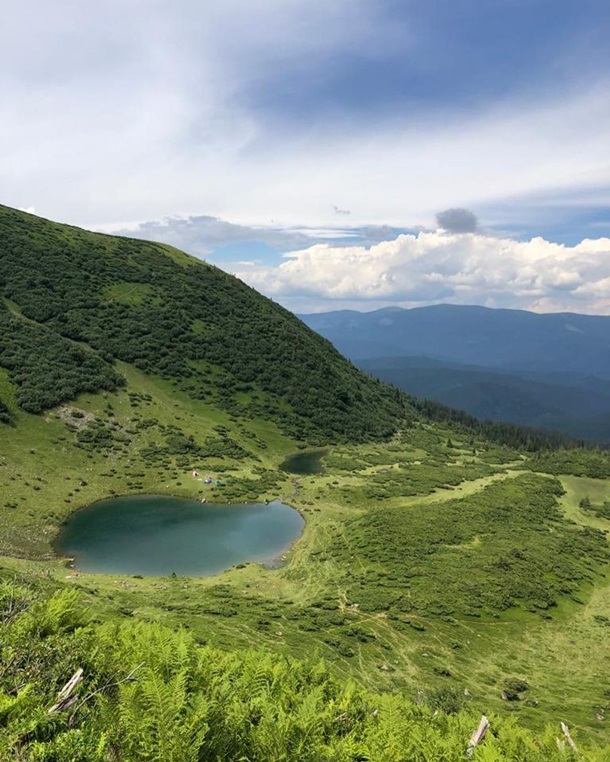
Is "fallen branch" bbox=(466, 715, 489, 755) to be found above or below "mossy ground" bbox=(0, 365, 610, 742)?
above

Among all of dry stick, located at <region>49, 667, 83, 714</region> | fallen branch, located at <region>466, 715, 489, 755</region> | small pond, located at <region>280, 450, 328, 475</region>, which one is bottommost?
small pond, located at <region>280, 450, 328, 475</region>

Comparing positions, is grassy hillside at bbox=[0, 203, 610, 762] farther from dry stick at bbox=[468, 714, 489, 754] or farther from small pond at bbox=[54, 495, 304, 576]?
small pond at bbox=[54, 495, 304, 576]

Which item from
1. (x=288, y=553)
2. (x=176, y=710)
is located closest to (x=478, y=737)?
(x=176, y=710)

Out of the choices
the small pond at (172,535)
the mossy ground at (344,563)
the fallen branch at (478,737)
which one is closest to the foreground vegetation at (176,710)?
the fallen branch at (478,737)

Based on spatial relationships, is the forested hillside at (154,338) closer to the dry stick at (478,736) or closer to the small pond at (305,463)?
the small pond at (305,463)

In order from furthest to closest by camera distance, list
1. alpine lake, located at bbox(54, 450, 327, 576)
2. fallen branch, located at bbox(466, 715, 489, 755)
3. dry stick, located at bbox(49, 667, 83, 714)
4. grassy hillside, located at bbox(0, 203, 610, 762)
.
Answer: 1. alpine lake, located at bbox(54, 450, 327, 576)
2. grassy hillside, located at bbox(0, 203, 610, 762)
3. fallen branch, located at bbox(466, 715, 489, 755)
4. dry stick, located at bbox(49, 667, 83, 714)

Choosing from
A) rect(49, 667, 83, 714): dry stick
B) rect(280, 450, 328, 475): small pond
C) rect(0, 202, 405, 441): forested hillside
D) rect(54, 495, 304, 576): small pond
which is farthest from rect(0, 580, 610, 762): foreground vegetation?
rect(0, 202, 405, 441): forested hillside

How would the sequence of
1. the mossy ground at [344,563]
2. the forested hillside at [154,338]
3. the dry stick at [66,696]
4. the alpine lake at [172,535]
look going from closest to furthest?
1. the dry stick at [66,696]
2. the mossy ground at [344,563]
3. the alpine lake at [172,535]
4. the forested hillside at [154,338]
